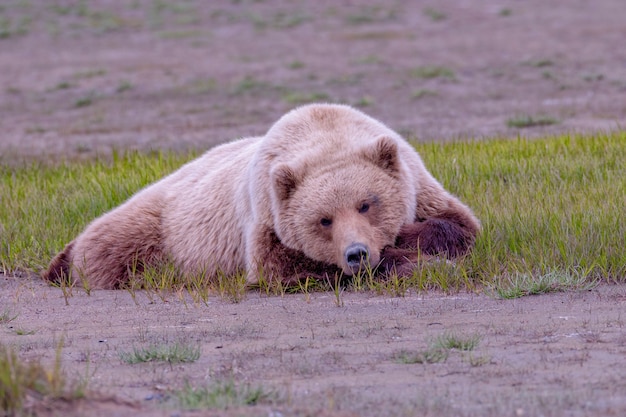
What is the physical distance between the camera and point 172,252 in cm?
760

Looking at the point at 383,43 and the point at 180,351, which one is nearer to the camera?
the point at 180,351

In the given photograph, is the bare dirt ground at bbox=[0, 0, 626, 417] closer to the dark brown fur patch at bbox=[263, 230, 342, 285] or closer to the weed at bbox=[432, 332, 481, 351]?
the weed at bbox=[432, 332, 481, 351]

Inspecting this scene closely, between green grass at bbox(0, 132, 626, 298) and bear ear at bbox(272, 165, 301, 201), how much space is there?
1.93ft

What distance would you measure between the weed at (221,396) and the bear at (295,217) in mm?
2243

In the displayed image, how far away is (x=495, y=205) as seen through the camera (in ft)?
25.4

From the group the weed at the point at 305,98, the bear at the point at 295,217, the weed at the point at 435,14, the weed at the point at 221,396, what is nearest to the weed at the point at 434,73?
the weed at the point at 305,98

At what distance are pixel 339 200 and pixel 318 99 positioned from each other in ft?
38.1

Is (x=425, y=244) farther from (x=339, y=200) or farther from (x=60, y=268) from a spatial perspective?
(x=60, y=268)

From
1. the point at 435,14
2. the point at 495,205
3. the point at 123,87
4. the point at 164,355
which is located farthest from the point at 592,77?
the point at 164,355

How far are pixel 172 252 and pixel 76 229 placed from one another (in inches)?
50.8

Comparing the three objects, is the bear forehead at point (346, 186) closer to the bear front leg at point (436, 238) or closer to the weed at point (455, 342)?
the bear front leg at point (436, 238)

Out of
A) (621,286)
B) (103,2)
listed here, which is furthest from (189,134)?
(103,2)

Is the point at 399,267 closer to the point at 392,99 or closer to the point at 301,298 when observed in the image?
the point at 301,298

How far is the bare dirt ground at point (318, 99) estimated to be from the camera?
158 inches
